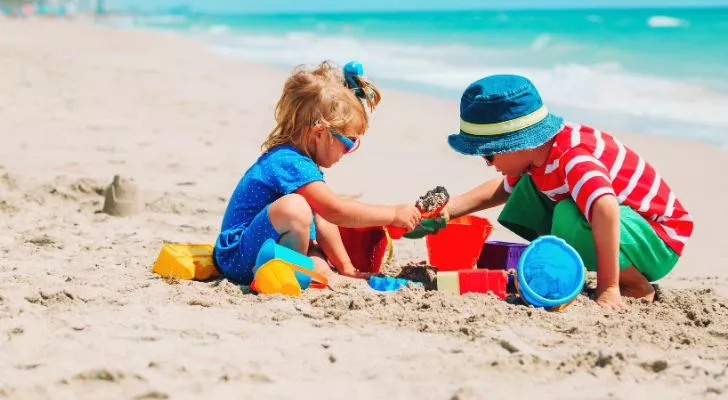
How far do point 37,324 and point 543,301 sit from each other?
1.62 meters

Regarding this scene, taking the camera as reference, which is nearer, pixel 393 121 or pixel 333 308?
pixel 333 308

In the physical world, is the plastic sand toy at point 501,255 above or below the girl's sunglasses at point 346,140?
below

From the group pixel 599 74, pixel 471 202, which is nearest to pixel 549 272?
pixel 471 202

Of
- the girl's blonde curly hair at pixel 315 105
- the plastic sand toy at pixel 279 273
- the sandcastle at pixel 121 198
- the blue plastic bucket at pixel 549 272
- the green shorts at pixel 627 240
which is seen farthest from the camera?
the sandcastle at pixel 121 198

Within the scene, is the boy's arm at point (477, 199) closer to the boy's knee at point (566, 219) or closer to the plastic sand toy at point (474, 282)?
the boy's knee at point (566, 219)

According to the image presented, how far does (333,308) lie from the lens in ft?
9.07

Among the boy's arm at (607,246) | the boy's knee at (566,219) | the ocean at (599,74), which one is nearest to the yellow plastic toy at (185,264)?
the boy's knee at (566,219)

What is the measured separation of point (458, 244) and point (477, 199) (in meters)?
0.30

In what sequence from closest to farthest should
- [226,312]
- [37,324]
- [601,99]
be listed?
[37,324] < [226,312] < [601,99]

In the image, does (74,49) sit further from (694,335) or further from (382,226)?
(694,335)

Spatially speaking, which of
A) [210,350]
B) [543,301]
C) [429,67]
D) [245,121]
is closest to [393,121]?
[245,121]

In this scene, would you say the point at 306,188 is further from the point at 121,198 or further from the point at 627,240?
the point at 121,198

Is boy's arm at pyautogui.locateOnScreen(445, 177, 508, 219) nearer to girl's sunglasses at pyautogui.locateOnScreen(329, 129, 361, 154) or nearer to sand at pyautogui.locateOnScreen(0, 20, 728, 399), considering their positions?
sand at pyautogui.locateOnScreen(0, 20, 728, 399)

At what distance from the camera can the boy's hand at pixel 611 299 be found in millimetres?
2842
